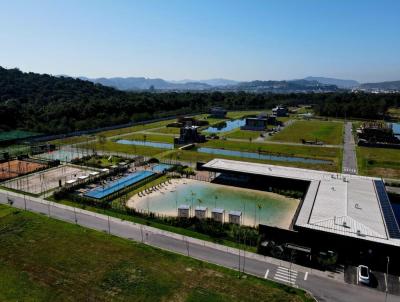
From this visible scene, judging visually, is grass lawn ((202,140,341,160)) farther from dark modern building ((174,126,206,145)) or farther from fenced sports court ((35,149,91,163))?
fenced sports court ((35,149,91,163))

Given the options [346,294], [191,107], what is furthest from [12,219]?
[191,107]

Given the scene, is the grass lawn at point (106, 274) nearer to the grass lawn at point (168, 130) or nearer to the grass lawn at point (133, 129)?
the grass lawn at point (133, 129)

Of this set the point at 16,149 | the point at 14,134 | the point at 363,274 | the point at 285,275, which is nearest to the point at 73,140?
the point at 14,134

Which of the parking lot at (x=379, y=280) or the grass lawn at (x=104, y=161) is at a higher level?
the grass lawn at (x=104, y=161)

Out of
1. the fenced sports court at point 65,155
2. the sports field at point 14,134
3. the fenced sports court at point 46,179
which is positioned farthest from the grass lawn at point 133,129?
the fenced sports court at point 46,179

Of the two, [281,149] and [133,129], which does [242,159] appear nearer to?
[281,149]

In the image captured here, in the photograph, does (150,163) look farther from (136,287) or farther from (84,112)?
(84,112)
